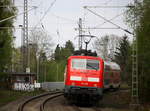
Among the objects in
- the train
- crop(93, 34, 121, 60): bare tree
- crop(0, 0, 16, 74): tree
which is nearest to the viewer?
the train

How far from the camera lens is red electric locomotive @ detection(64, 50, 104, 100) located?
20.6 m

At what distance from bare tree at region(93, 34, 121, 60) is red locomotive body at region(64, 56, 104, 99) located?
39405mm

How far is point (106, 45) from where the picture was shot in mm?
63156

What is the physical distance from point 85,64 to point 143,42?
4.28m

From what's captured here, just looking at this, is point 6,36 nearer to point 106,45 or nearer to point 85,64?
point 85,64

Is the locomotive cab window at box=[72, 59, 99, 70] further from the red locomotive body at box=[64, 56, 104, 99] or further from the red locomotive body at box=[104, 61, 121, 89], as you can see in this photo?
the red locomotive body at box=[104, 61, 121, 89]

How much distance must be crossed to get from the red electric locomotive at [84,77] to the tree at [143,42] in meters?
2.95

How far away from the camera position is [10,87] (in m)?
40.5

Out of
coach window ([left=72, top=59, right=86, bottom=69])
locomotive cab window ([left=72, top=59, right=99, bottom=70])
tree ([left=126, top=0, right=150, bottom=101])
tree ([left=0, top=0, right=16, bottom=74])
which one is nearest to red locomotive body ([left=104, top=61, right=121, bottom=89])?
tree ([left=126, top=0, right=150, bottom=101])

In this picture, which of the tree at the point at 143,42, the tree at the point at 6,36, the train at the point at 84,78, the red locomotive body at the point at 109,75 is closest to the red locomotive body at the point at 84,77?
the train at the point at 84,78

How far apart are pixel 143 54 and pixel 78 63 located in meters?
4.35

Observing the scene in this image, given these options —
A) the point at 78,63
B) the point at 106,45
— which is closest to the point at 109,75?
the point at 78,63

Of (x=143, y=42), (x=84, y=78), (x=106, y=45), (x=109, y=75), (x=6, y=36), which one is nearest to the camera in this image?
(x=84, y=78)

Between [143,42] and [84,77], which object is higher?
[143,42]
